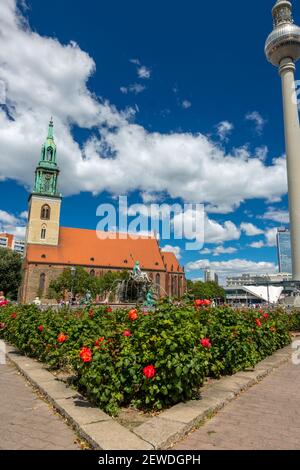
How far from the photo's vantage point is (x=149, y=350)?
487 centimetres

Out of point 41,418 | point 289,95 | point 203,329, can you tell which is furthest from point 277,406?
point 289,95

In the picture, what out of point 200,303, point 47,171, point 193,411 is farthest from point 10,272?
point 193,411

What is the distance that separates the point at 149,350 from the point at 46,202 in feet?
218

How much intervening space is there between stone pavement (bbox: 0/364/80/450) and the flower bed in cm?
60

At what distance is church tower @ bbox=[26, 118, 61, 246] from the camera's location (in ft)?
217

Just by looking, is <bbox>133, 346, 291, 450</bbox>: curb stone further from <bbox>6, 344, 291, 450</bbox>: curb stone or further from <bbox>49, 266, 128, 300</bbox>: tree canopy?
<bbox>49, 266, 128, 300</bbox>: tree canopy

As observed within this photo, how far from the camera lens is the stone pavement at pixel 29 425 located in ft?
11.9

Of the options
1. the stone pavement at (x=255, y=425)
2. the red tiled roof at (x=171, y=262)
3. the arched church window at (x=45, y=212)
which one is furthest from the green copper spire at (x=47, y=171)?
the stone pavement at (x=255, y=425)

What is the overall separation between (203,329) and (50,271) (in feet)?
202

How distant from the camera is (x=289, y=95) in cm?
5506

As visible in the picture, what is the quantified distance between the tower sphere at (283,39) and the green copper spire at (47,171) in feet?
147

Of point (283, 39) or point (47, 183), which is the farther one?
point (47, 183)

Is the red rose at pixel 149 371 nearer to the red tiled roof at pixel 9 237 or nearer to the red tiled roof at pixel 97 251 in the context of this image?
the red tiled roof at pixel 97 251

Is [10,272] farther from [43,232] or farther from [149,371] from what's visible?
[149,371]
